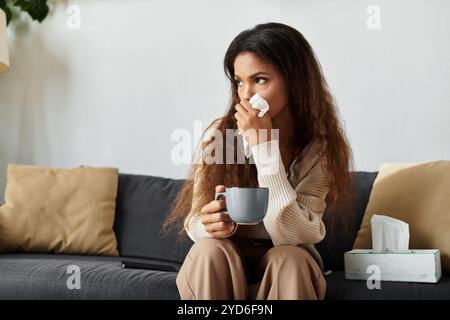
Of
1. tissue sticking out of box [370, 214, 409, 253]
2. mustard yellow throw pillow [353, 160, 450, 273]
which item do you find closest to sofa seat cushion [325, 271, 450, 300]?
tissue sticking out of box [370, 214, 409, 253]

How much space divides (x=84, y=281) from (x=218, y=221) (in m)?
0.64

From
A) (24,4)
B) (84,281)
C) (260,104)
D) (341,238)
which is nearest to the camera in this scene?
(260,104)

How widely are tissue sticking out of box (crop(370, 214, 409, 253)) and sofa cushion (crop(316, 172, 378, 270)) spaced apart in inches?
11.5

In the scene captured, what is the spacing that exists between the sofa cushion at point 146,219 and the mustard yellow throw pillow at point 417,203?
695mm

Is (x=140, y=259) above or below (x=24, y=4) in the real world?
below

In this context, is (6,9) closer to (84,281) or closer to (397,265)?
(84,281)

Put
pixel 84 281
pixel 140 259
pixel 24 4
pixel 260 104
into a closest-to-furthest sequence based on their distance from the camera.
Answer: pixel 260 104
pixel 84 281
pixel 140 259
pixel 24 4

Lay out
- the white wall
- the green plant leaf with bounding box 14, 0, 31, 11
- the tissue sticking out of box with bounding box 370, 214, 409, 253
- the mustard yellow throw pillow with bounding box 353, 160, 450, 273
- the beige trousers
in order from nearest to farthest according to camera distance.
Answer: the beige trousers
the tissue sticking out of box with bounding box 370, 214, 409, 253
the mustard yellow throw pillow with bounding box 353, 160, 450, 273
the white wall
the green plant leaf with bounding box 14, 0, 31, 11

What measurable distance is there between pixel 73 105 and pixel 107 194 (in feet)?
2.32

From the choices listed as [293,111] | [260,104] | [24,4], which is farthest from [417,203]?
[24,4]

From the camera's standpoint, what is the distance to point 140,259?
8.02ft

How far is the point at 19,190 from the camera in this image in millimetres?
2602

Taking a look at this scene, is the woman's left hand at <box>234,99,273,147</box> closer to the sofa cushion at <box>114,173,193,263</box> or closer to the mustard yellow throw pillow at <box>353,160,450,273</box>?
the mustard yellow throw pillow at <box>353,160,450,273</box>

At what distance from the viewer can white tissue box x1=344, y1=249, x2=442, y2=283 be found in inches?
71.2
